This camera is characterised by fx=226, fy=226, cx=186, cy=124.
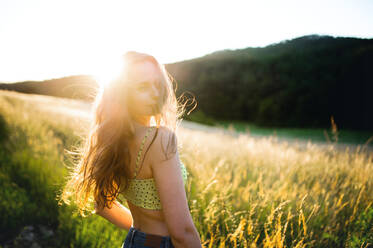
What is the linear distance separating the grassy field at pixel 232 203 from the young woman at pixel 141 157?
84 cm

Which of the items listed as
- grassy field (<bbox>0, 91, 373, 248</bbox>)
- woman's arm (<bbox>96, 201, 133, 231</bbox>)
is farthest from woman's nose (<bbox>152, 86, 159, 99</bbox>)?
grassy field (<bbox>0, 91, 373, 248</bbox>)

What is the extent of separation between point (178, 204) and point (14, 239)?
2.97 meters

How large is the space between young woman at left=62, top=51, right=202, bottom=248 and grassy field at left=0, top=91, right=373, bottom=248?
2.76 feet

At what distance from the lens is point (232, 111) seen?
2542 cm

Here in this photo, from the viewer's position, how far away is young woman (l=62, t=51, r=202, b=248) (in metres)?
0.99

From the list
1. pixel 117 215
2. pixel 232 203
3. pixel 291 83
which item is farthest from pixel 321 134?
pixel 117 215

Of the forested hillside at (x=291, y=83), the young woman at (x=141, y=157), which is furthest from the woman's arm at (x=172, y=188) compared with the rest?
the forested hillside at (x=291, y=83)

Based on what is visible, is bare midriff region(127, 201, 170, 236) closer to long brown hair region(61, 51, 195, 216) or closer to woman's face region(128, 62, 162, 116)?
long brown hair region(61, 51, 195, 216)

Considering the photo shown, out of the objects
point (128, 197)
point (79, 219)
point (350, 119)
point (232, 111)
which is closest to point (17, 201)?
point (79, 219)

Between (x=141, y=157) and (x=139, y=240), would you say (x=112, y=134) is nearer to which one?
(x=141, y=157)

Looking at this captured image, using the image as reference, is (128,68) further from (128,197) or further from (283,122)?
(283,122)

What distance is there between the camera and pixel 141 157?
3.38ft

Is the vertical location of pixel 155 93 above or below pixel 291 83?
below

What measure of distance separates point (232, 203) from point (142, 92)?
235 centimetres
